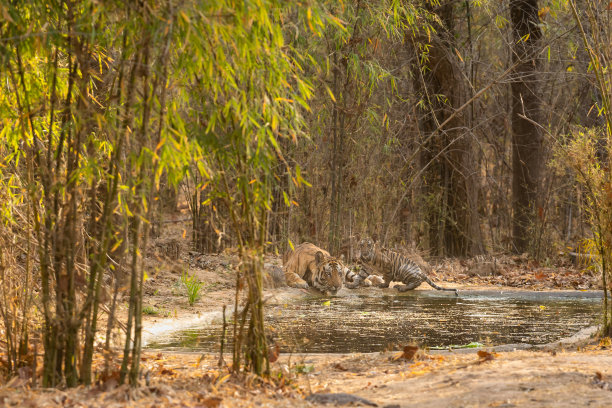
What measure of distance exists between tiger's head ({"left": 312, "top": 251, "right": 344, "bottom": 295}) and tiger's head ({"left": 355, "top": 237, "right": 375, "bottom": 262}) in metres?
1.07

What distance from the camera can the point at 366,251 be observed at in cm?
1159

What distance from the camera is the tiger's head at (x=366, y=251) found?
1153 cm

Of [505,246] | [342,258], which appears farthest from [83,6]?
[505,246]

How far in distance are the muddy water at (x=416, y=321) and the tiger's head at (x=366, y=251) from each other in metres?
0.82

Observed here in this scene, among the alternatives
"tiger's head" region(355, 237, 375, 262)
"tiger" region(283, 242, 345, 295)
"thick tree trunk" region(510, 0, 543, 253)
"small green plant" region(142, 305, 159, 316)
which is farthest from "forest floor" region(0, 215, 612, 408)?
"thick tree trunk" region(510, 0, 543, 253)

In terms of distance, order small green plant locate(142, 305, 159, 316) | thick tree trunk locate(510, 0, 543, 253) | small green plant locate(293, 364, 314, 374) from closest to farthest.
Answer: small green plant locate(293, 364, 314, 374) → small green plant locate(142, 305, 159, 316) → thick tree trunk locate(510, 0, 543, 253)

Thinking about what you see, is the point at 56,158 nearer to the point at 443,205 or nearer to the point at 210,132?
the point at 210,132

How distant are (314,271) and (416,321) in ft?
8.42

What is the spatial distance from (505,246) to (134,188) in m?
13.5

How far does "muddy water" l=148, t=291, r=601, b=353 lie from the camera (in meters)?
6.98

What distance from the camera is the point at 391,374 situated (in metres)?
5.34

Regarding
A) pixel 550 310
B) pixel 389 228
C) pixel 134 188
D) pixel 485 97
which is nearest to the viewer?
pixel 134 188

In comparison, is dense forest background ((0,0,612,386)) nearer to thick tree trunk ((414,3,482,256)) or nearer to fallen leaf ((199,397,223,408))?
fallen leaf ((199,397,223,408))

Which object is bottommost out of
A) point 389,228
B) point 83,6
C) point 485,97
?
point 389,228
